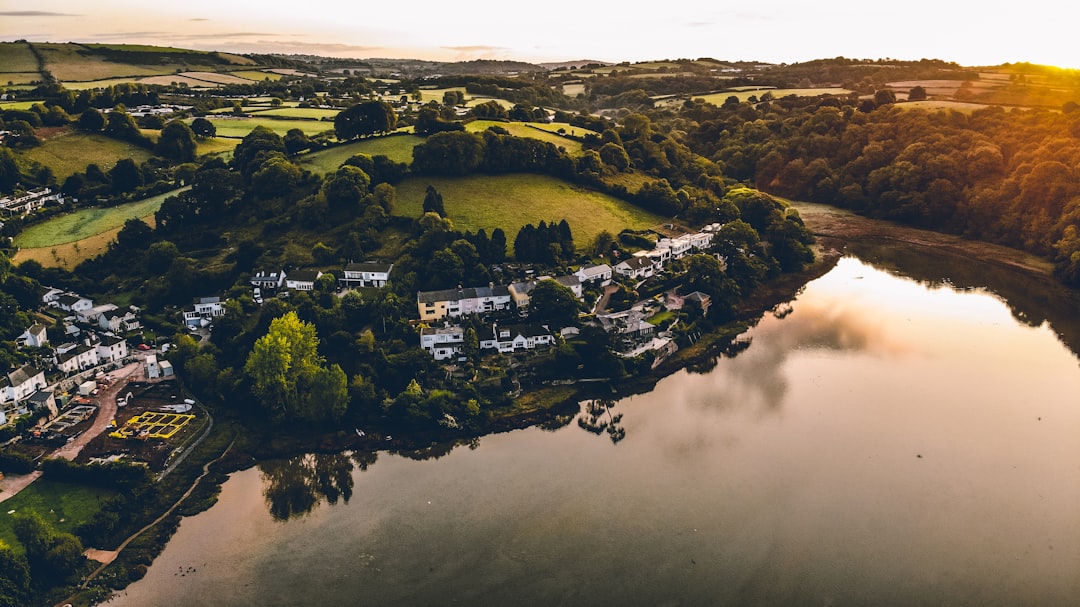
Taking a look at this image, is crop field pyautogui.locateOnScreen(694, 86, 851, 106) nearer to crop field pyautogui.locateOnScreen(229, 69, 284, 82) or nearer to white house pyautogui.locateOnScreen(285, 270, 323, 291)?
crop field pyautogui.locateOnScreen(229, 69, 284, 82)

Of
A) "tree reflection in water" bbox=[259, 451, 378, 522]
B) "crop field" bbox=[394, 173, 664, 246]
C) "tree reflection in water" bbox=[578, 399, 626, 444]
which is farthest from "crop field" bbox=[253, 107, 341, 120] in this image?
"tree reflection in water" bbox=[578, 399, 626, 444]

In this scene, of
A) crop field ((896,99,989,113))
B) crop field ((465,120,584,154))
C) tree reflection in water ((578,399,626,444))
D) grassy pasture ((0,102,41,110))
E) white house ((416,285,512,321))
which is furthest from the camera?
crop field ((896,99,989,113))

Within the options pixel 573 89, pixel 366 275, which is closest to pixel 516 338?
pixel 366 275

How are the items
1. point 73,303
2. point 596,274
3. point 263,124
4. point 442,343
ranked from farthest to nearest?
1. point 263,124
2. point 596,274
3. point 73,303
4. point 442,343

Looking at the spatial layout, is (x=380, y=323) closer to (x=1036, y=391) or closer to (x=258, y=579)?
(x=258, y=579)

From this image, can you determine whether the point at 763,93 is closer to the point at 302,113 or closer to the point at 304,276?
the point at 302,113

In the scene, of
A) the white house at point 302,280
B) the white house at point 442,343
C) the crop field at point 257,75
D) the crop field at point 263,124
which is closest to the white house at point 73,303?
the white house at point 302,280

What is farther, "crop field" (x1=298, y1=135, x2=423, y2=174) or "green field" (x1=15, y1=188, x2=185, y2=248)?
"crop field" (x1=298, y1=135, x2=423, y2=174)
